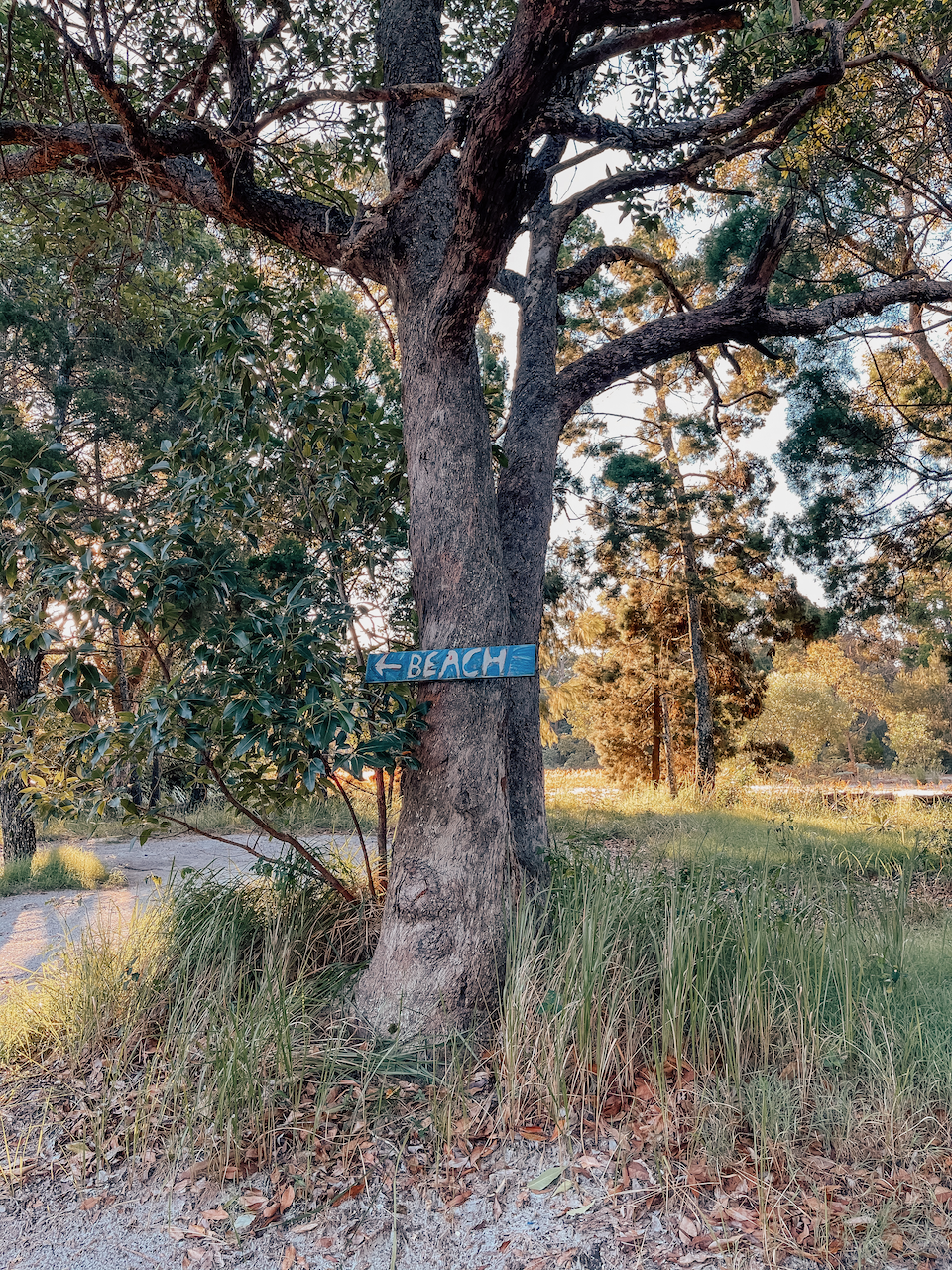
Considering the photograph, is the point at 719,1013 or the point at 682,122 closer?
the point at 719,1013

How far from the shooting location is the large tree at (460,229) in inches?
97.8

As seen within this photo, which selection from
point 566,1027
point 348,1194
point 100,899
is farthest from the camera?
point 100,899

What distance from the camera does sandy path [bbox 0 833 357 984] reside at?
396 cm

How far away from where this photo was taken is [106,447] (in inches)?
365

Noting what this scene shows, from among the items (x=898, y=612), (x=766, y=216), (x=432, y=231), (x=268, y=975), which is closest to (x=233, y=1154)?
(x=268, y=975)

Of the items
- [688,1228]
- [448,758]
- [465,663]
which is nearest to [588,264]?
[465,663]

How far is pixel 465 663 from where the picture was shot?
8.80ft

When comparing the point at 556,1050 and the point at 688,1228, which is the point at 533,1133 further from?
the point at 688,1228

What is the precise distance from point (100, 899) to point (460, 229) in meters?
5.23

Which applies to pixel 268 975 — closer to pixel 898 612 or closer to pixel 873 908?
pixel 873 908

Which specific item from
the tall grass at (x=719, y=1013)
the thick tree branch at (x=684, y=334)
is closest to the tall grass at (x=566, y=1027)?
the tall grass at (x=719, y=1013)

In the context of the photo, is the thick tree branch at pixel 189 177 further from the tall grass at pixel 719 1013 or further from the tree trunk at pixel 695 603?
the tree trunk at pixel 695 603

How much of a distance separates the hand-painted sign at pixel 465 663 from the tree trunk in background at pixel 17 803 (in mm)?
5774

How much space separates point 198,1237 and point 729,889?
2.75 meters
